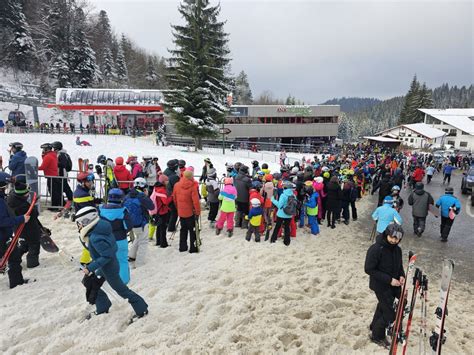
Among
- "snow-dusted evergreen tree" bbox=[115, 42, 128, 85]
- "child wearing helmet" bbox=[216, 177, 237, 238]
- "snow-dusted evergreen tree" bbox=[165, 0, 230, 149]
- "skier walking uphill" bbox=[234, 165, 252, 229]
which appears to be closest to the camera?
"child wearing helmet" bbox=[216, 177, 237, 238]

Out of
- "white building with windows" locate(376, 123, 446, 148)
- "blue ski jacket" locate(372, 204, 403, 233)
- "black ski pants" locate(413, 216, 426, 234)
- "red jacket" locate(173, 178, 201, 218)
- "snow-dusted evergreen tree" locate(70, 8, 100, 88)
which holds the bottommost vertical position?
"black ski pants" locate(413, 216, 426, 234)

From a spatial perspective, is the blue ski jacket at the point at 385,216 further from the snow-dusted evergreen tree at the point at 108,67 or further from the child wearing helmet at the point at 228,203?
the snow-dusted evergreen tree at the point at 108,67

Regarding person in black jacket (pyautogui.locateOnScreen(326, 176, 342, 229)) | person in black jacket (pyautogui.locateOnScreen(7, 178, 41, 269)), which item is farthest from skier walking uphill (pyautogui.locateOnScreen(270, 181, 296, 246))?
person in black jacket (pyautogui.locateOnScreen(7, 178, 41, 269))

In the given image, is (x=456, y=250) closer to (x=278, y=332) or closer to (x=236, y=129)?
(x=278, y=332)

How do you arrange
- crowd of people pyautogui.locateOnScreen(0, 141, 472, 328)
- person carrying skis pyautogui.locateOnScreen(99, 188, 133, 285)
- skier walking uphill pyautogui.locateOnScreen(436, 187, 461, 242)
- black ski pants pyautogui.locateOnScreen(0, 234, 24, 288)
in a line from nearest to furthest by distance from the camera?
crowd of people pyautogui.locateOnScreen(0, 141, 472, 328)
person carrying skis pyautogui.locateOnScreen(99, 188, 133, 285)
black ski pants pyautogui.locateOnScreen(0, 234, 24, 288)
skier walking uphill pyautogui.locateOnScreen(436, 187, 461, 242)

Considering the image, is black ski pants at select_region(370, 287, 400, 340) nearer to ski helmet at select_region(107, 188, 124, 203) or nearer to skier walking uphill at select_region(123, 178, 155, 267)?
ski helmet at select_region(107, 188, 124, 203)

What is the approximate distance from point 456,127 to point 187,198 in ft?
220

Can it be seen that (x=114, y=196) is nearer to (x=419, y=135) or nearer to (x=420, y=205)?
(x=420, y=205)

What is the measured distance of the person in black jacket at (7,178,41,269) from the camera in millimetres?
5355

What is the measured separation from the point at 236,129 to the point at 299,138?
11.1 meters

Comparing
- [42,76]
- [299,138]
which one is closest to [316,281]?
[299,138]

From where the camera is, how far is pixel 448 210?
869 cm

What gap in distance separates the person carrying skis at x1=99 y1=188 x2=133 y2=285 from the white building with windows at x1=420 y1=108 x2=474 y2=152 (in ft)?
223

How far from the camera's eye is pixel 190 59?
941 inches
